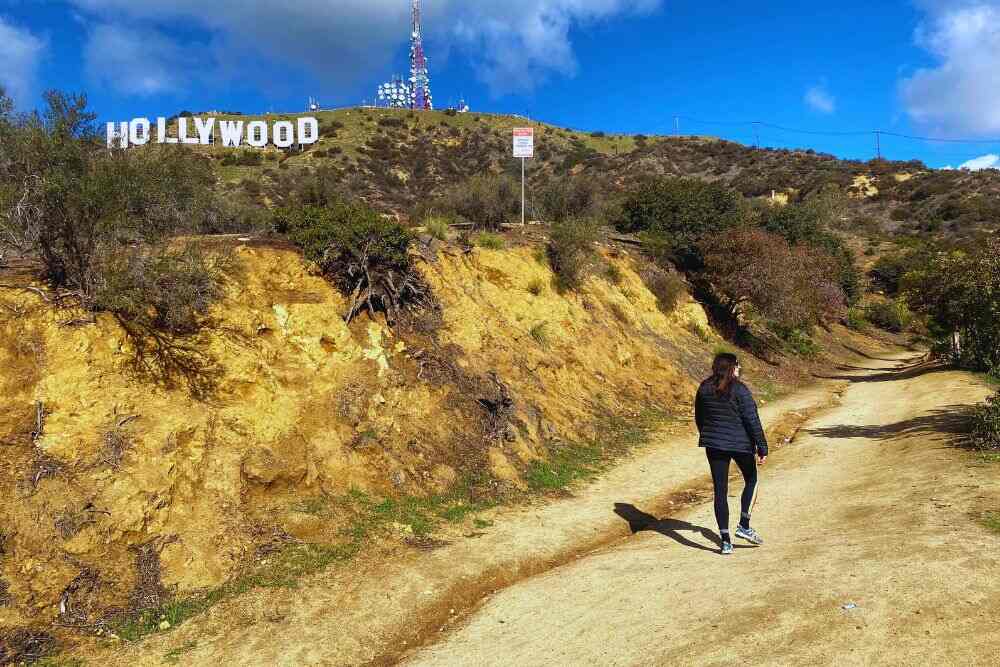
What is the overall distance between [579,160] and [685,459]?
54757mm

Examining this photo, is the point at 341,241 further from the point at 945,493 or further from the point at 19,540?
the point at 945,493

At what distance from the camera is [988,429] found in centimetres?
843

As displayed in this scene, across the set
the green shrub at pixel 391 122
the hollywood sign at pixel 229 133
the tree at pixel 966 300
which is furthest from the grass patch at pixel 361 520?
the green shrub at pixel 391 122

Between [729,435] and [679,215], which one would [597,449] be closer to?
[729,435]

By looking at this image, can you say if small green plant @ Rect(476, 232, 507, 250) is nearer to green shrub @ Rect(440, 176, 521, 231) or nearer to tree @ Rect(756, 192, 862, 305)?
green shrub @ Rect(440, 176, 521, 231)

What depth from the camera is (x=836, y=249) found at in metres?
37.5

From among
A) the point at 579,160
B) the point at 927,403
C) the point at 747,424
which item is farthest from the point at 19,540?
the point at 579,160

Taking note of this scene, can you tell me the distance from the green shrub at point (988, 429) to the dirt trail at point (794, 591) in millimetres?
448

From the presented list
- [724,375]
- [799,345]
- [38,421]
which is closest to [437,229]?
[38,421]

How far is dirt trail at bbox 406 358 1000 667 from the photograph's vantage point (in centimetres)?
373

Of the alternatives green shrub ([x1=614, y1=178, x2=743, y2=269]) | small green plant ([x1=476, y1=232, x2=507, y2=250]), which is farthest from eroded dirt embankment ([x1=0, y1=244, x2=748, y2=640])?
green shrub ([x1=614, y1=178, x2=743, y2=269])

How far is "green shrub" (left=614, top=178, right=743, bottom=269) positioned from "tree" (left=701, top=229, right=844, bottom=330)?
4.74ft

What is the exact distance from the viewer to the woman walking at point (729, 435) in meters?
6.05

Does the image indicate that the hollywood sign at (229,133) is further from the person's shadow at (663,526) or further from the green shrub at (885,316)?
the person's shadow at (663,526)
